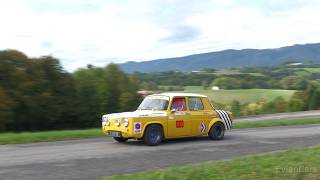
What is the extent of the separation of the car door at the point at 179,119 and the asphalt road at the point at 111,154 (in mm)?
355

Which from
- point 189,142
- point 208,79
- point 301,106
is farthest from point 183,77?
point 189,142

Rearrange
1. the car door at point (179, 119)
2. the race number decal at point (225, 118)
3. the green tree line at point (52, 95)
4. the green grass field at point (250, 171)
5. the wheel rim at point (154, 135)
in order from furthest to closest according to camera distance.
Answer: the green tree line at point (52, 95)
the race number decal at point (225, 118)
the car door at point (179, 119)
the wheel rim at point (154, 135)
the green grass field at point (250, 171)

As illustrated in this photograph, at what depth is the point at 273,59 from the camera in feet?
470

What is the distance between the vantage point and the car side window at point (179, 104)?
1762cm

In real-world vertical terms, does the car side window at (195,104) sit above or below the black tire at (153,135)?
above

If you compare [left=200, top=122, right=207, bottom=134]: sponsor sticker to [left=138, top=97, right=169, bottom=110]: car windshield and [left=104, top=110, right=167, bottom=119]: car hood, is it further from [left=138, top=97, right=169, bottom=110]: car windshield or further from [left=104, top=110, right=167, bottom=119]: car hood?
[left=104, top=110, right=167, bottom=119]: car hood

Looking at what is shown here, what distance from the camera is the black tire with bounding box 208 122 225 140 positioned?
1864 cm

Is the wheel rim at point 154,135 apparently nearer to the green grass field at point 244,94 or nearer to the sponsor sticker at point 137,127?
the sponsor sticker at point 137,127

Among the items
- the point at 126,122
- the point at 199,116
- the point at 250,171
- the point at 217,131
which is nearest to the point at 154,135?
the point at 126,122

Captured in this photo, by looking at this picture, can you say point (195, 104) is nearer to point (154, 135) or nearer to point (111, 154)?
point (154, 135)

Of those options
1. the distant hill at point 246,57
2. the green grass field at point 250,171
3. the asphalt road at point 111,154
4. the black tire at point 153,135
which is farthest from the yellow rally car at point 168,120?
the distant hill at point 246,57

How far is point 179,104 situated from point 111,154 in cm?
416

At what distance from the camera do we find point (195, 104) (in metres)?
18.4

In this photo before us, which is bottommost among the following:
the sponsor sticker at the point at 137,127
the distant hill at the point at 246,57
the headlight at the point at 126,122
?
the sponsor sticker at the point at 137,127
